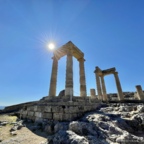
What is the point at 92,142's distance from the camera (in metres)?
3.90

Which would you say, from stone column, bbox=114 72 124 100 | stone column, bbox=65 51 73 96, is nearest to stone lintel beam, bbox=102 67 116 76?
stone column, bbox=114 72 124 100

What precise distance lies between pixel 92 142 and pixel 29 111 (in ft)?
27.0

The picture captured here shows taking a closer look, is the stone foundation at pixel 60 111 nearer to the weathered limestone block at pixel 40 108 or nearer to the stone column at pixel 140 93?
the weathered limestone block at pixel 40 108

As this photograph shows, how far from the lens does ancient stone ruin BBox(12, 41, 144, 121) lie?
26.0ft

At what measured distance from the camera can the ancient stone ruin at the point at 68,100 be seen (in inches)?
313

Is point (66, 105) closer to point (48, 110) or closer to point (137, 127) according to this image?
point (48, 110)

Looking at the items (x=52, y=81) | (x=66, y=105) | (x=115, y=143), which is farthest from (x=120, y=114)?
(x=52, y=81)

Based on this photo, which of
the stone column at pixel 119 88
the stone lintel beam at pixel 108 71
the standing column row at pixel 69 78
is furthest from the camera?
the stone lintel beam at pixel 108 71

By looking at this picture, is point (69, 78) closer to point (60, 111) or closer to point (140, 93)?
point (60, 111)

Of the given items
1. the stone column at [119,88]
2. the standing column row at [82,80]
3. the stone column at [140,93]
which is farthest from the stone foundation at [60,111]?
the stone column at [140,93]

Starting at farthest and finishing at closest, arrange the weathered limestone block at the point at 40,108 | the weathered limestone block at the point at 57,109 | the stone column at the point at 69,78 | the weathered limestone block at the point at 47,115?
1. the stone column at the point at 69,78
2. the weathered limestone block at the point at 40,108
3. the weathered limestone block at the point at 47,115
4. the weathered limestone block at the point at 57,109

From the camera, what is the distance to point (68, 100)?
1090cm

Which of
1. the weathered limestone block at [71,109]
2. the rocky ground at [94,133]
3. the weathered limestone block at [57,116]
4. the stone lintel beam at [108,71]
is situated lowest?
the rocky ground at [94,133]

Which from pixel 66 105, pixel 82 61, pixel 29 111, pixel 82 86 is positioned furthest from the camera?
pixel 82 61
